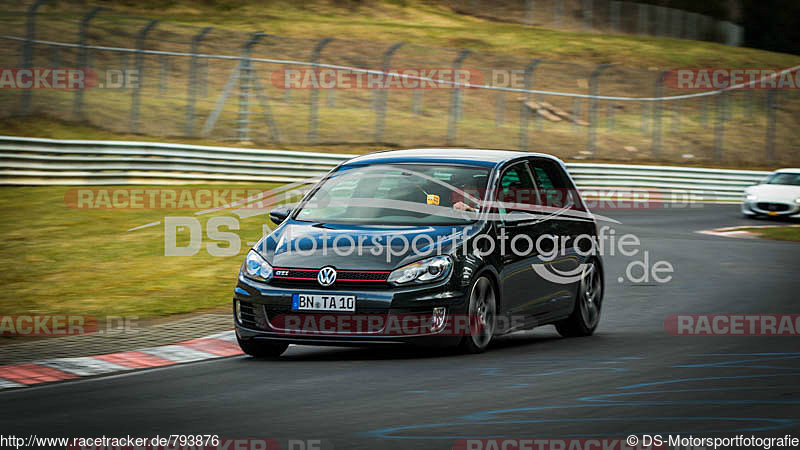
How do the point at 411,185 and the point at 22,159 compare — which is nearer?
the point at 411,185

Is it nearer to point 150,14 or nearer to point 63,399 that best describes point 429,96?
point 150,14

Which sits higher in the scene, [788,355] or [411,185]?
[411,185]

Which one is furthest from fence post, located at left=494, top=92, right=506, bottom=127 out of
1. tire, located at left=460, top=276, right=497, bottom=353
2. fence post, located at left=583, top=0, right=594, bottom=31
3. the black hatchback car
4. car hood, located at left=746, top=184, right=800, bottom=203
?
tire, located at left=460, top=276, right=497, bottom=353

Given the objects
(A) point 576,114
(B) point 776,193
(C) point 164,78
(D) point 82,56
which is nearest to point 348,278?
(D) point 82,56

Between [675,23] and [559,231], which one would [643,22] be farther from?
[559,231]

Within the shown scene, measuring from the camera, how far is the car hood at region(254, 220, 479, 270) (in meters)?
8.70

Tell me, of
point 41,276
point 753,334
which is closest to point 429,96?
point 41,276

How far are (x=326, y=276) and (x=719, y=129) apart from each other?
39.3 metres

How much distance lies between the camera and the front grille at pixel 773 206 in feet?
92.2

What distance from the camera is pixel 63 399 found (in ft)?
24.0

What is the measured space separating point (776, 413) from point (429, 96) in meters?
37.0

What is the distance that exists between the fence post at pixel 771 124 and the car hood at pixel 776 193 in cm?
1124

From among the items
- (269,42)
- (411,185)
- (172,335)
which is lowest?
(172,335)

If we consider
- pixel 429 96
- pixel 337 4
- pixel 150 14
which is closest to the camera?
pixel 429 96
